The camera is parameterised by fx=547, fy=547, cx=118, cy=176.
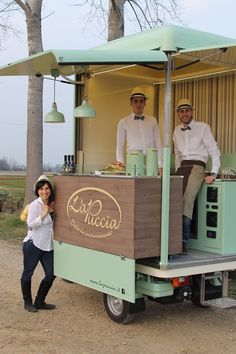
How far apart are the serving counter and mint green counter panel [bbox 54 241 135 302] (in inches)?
3.1

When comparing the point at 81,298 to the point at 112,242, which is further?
the point at 81,298

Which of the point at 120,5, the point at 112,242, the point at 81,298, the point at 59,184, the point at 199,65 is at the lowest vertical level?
the point at 81,298

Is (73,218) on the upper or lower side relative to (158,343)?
upper

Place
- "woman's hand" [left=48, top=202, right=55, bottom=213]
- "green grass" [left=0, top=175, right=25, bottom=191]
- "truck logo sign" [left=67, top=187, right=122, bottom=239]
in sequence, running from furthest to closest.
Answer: "green grass" [left=0, top=175, right=25, bottom=191] < "woman's hand" [left=48, top=202, right=55, bottom=213] < "truck logo sign" [left=67, top=187, right=122, bottom=239]

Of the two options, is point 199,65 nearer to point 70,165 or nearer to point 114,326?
point 70,165

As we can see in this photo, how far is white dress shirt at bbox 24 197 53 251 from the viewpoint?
5.80 metres

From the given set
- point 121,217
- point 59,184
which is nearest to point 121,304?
point 121,217

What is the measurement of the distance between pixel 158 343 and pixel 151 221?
110cm

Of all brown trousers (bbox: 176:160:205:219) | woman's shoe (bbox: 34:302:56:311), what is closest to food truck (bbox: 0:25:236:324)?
brown trousers (bbox: 176:160:205:219)

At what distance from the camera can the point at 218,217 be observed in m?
5.67

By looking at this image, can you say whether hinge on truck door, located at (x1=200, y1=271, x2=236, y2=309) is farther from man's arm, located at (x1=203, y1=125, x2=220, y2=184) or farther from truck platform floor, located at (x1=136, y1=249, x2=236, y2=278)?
man's arm, located at (x1=203, y1=125, x2=220, y2=184)

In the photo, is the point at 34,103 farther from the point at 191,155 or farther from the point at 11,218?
the point at 191,155

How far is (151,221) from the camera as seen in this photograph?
16.5 ft

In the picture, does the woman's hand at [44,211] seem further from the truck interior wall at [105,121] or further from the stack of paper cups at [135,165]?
the truck interior wall at [105,121]
